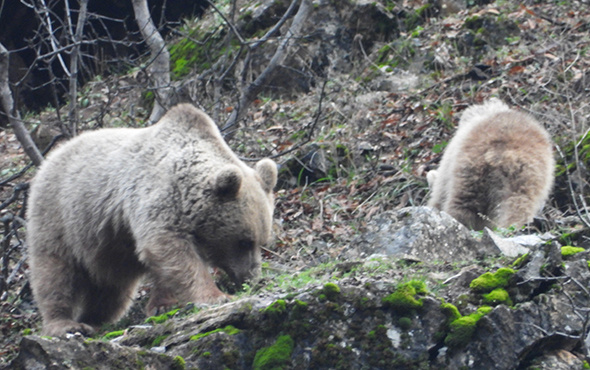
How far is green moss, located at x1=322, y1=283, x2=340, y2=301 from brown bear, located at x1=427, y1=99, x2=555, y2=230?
350 centimetres

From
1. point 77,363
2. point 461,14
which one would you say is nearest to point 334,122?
point 461,14

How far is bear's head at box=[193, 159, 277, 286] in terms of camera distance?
5.82 meters

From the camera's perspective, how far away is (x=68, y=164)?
6.51m

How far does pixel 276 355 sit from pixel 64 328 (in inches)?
101

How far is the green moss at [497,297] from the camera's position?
13.4ft

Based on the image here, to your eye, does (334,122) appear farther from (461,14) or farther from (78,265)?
(78,265)

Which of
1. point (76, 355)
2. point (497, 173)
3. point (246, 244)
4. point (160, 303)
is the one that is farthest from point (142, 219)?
point (497, 173)

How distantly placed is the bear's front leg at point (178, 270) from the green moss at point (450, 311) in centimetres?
193

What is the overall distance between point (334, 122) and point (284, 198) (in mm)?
2030

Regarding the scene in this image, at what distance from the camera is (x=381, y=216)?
6.15m

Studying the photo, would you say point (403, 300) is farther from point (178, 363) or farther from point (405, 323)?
point (178, 363)

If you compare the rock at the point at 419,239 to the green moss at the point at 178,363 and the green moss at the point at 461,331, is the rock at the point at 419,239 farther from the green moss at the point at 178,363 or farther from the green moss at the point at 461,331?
the green moss at the point at 178,363

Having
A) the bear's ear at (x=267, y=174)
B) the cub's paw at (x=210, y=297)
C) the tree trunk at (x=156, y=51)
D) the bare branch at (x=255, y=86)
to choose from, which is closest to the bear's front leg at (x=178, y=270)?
the cub's paw at (x=210, y=297)

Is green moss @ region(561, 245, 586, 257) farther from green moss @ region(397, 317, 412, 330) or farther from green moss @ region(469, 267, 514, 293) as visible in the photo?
green moss @ region(397, 317, 412, 330)
